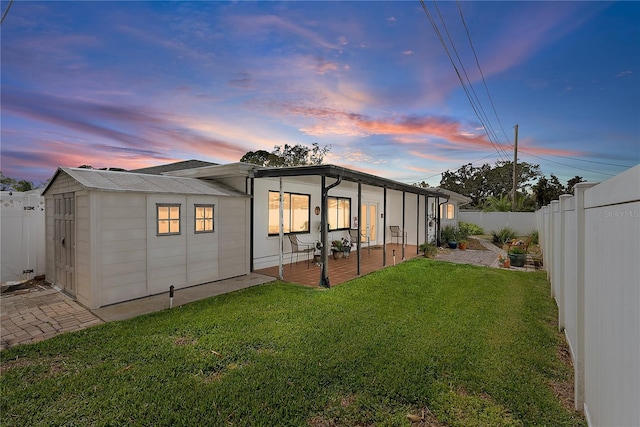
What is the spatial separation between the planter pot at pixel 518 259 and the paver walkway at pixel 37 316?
1094 centimetres

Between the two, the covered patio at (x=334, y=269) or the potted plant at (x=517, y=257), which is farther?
the potted plant at (x=517, y=257)

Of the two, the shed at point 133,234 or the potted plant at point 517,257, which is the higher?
the shed at point 133,234

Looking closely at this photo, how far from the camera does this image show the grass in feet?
8.27

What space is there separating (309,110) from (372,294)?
283 inches

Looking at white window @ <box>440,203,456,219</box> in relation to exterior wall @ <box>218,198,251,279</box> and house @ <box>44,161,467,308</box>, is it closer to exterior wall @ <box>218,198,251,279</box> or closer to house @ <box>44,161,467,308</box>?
house @ <box>44,161,467,308</box>

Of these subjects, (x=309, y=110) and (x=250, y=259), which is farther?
(x=309, y=110)

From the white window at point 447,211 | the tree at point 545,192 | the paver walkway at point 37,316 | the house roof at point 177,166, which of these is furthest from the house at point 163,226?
the tree at point 545,192

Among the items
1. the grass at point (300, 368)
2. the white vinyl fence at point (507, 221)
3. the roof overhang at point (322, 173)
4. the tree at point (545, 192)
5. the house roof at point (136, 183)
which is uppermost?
the tree at point (545, 192)

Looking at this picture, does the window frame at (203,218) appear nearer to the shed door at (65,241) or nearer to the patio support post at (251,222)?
the patio support post at (251,222)

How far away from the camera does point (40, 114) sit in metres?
7.79

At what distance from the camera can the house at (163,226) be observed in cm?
516

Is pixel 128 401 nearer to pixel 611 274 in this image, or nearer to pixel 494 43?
pixel 611 274

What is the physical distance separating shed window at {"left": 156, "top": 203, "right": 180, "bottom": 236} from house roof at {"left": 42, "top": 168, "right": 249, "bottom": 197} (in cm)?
33

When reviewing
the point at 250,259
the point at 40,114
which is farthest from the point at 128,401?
the point at 40,114
